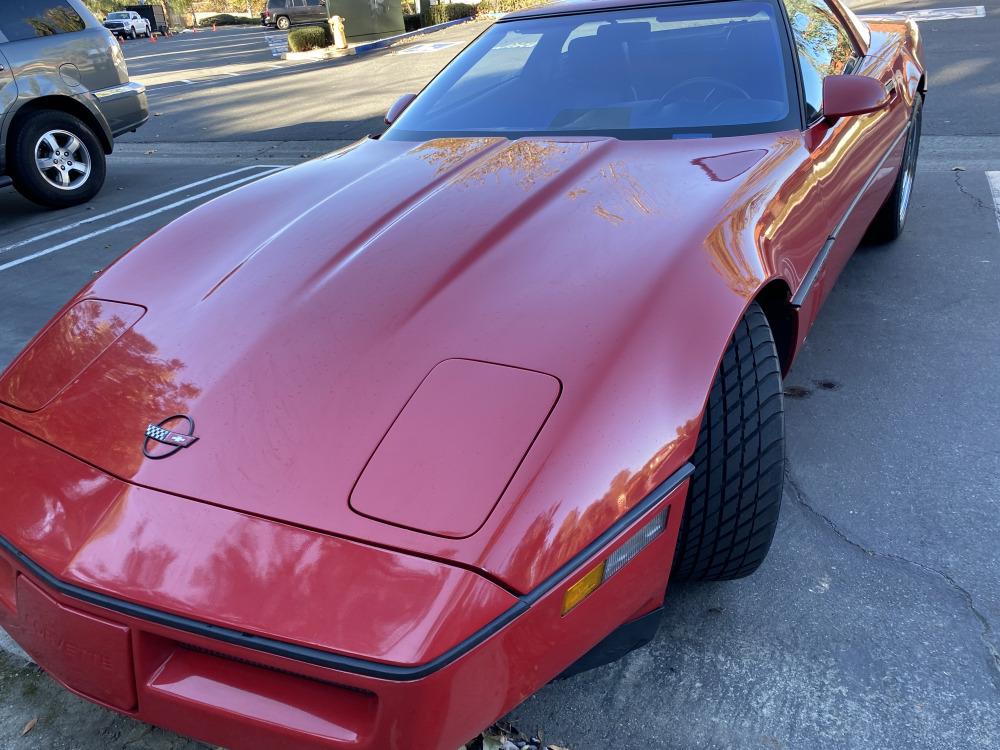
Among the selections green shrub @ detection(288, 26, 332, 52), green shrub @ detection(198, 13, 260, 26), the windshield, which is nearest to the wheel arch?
the windshield

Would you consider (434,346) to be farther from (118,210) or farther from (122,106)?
(122,106)

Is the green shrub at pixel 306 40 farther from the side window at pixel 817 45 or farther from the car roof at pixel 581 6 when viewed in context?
the side window at pixel 817 45

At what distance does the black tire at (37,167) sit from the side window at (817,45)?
5.47 m

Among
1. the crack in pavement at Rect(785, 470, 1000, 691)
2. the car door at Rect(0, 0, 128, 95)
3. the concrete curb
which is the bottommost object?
the crack in pavement at Rect(785, 470, 1000, 691)

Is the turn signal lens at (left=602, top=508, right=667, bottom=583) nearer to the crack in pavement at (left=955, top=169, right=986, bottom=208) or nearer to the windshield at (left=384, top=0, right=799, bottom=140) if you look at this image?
the windshield at (left=384, top=0, right=799, bottom=140)

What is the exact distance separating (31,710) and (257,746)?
93cm

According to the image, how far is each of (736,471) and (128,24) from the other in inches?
1710

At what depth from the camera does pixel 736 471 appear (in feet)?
5.44

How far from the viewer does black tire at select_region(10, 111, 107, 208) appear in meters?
5.85

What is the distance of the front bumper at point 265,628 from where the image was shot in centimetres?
115

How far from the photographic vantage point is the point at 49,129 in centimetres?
603

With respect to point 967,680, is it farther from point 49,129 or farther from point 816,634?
point 49,129

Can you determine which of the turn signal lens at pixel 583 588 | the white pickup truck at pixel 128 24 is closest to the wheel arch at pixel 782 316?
the turn signal lens at pixel 583 588

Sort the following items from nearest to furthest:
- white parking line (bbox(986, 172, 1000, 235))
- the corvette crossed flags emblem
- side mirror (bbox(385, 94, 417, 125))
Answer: the corvette crossed flags emblem, side mirror (bbox(385, 94, 417, 125)), white parking line (bbox(986, 172, 1000, 235))
